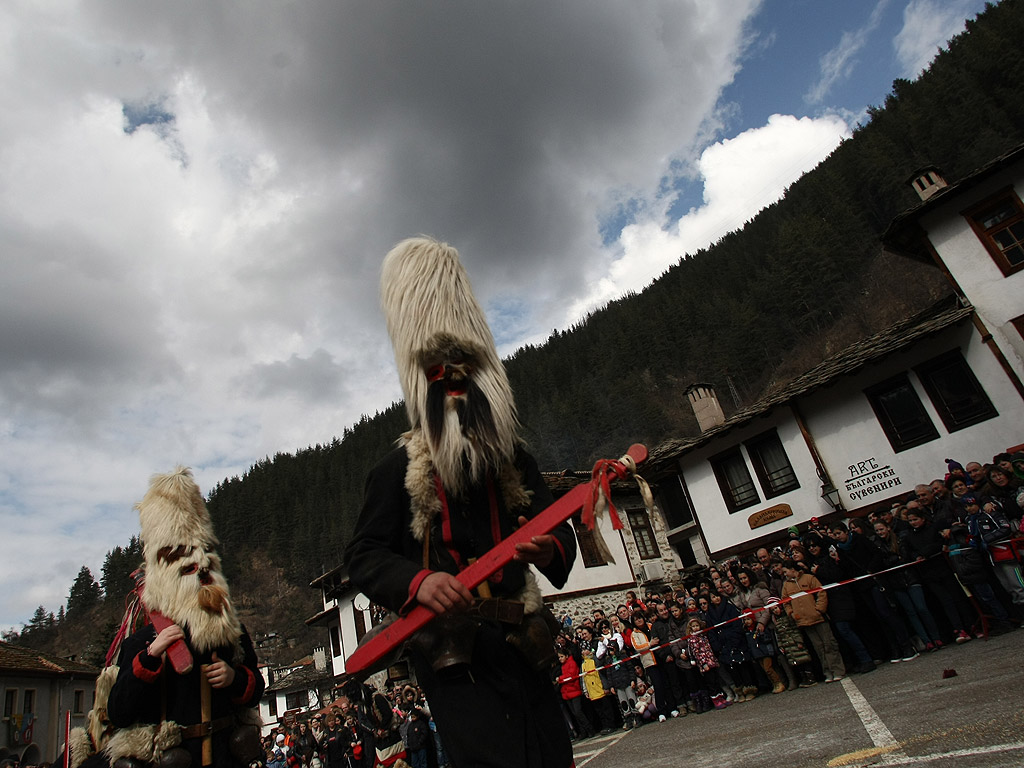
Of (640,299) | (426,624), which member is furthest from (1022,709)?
(640,299)

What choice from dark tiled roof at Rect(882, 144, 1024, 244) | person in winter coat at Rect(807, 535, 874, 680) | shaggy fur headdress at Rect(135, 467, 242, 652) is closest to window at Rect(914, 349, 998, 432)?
dark tiled roof at Rect(882, 144, 1024, 244)

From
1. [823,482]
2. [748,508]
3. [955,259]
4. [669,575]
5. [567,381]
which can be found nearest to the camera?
[955,259]

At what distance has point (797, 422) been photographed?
16.9 metres

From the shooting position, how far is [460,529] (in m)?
1.99

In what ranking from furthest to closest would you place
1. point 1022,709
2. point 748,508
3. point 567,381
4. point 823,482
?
1. point 567,381
2. point 748,508
3. point 823,482
4. point 1022,709

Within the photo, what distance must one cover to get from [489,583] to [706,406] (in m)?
22.2

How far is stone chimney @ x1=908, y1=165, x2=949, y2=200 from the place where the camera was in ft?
57.6

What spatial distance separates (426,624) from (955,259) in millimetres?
18133

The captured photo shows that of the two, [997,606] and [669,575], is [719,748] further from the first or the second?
[669,575]

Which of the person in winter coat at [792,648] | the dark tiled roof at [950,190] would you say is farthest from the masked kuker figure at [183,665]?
the dark tiled roof at [950,190]

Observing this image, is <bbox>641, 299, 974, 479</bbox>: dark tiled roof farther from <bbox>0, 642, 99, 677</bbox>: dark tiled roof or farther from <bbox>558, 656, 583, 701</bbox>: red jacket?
<bbox>0, 642, 99, 677</bbox>: dark tiled roof

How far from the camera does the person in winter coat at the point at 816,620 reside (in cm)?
811

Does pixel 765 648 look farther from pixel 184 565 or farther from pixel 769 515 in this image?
pixel 769 515

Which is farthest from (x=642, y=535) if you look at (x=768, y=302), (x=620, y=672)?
(x=768, y=302)
